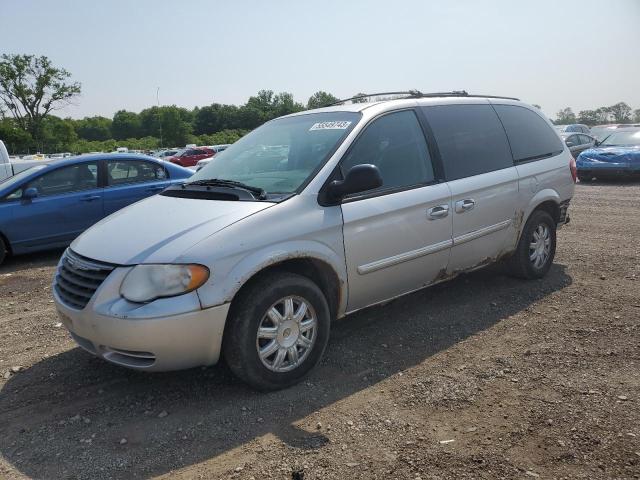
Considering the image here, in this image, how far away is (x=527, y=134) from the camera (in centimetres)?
547

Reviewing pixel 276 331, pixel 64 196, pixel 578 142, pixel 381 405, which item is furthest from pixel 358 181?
pixel 578 142

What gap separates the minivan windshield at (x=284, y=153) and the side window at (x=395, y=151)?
0.50ft

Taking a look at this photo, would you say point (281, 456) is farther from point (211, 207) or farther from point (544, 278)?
point (544, 278)

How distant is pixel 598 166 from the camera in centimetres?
1420

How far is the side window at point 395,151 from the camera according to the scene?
403 cm

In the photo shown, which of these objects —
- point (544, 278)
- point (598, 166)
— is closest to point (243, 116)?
point (598, 166)

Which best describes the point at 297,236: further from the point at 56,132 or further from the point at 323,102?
the point at 56,132

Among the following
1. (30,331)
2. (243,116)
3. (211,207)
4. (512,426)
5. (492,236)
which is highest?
(243,116)

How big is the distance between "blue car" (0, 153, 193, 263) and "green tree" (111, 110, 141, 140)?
359 feet

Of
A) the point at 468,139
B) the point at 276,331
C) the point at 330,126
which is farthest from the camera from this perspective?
the point at 468,139

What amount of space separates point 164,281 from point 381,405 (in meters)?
1.49

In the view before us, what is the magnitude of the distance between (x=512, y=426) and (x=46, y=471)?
2504mm

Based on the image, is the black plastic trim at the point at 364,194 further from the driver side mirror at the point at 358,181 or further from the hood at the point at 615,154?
the hood at the point at 615,154

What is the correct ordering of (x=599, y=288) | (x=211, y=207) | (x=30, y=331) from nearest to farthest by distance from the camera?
(x=211, y=207) → (x=30, y=331) → (x=599, y=288)
